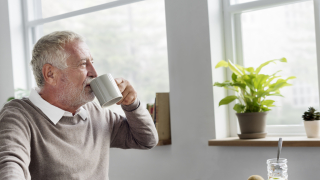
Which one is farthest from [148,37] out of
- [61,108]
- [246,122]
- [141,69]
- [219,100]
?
[61,108]

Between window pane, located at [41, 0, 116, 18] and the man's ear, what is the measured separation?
1.49 metres

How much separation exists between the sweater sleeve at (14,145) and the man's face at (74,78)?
0.19m

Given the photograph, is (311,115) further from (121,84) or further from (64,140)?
(64,140)

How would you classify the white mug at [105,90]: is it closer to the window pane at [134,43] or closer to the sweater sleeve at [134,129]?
the sweater sleeve at [134,129]

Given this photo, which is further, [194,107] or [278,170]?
[194,107]

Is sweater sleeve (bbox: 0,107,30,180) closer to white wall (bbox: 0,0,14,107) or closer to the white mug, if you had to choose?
the white mug

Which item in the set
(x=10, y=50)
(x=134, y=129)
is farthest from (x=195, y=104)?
(x=10, y=50)

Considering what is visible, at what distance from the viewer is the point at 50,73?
1.39 m

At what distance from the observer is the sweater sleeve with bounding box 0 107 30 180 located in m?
0.99

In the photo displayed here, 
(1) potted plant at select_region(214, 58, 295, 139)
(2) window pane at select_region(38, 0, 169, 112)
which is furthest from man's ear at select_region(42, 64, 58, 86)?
(2) window pane at select_region(38, 0, 169, 112)

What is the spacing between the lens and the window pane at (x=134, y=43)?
2480 millimetres

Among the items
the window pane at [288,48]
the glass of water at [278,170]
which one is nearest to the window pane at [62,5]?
the window pane at [288,48]

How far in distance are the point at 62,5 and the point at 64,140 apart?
1.99 metres

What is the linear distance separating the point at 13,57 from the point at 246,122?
229 centimetres
